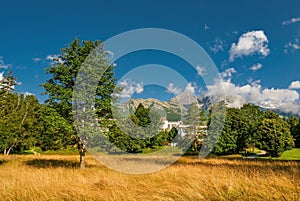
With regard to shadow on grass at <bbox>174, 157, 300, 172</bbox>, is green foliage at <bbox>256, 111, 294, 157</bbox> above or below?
above

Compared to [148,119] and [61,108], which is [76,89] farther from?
[148,119]

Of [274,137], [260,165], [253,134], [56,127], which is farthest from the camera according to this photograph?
[253,134]

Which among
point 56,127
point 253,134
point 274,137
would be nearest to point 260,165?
point 56,127

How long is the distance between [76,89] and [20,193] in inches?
334

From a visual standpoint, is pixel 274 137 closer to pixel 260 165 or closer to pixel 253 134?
pixel 253 134

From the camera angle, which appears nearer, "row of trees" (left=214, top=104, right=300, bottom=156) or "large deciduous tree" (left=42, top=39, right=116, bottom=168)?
"large deciduous tree" (left=42, top=39, right=116, bottom=168)

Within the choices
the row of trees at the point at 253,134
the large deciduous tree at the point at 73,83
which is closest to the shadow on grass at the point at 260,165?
the large deciduous tree at the point at 73,83

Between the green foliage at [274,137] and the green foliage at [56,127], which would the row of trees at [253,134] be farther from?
the green foliage at [56,127]

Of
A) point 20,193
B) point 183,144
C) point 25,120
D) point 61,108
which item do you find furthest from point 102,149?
point 183,144

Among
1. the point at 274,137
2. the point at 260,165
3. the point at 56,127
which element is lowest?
the point at 260,165

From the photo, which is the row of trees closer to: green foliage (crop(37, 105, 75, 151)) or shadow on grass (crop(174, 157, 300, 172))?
shadow on grass (crop(174, 157, 300, 172))

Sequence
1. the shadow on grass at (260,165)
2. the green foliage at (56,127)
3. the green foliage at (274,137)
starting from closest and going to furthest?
the shadow on grass at (260,165)
the green foliage at (56,127)
the green foliage at (274,137)

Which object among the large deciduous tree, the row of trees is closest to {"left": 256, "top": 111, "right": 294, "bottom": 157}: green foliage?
the row of trees

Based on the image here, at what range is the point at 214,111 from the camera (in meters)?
50.1
